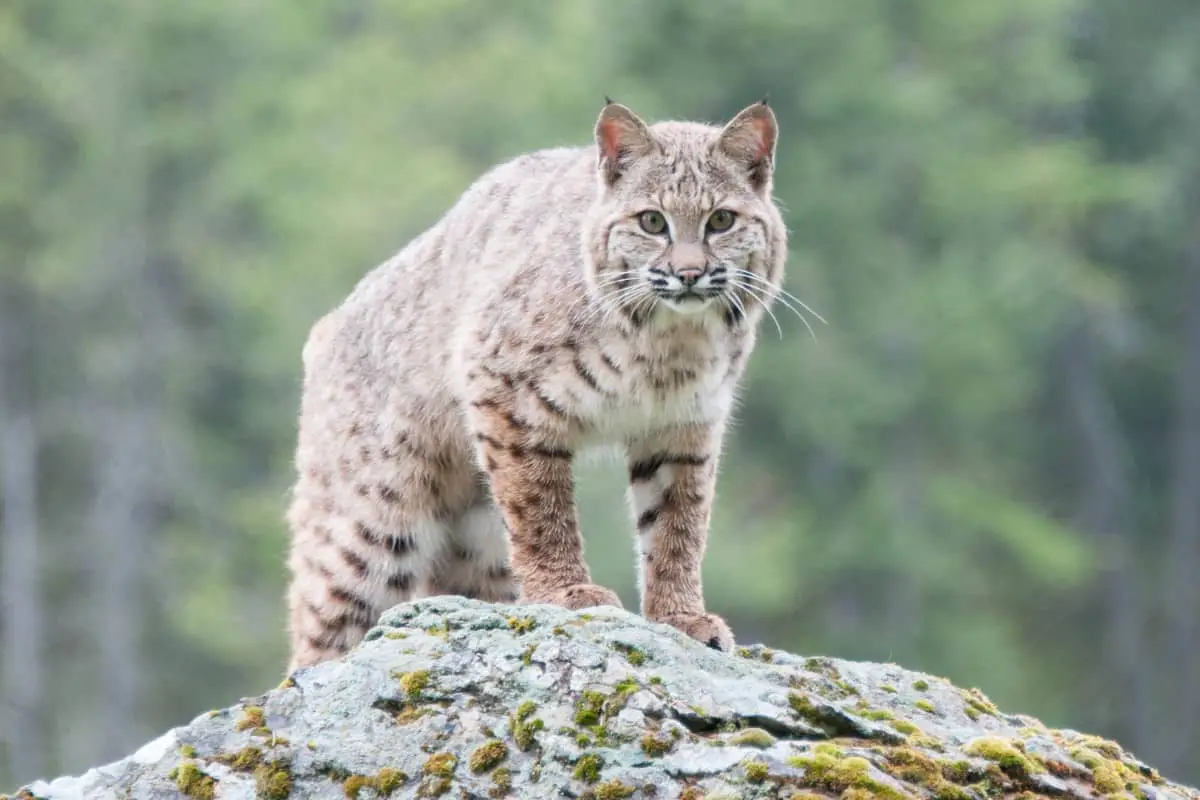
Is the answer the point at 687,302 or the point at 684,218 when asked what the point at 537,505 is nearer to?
the point at 687,302

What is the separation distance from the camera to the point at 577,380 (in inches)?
259

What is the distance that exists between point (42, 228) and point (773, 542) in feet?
35.8

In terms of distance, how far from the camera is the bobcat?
6500 millimetres

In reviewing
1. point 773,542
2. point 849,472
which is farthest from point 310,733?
point 849,472

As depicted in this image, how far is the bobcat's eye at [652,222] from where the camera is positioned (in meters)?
6.49

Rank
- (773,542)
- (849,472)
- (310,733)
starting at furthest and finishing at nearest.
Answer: (849,472)
(773,542)
(310,733)

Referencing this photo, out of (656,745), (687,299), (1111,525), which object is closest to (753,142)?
(687,299)

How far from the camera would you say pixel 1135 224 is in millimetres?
30453

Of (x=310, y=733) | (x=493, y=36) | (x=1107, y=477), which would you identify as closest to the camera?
(x=310, y=733)

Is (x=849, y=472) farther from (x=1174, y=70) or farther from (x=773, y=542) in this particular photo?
(x=1174, y=70)

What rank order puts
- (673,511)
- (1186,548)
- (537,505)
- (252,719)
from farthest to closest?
(1186,548)
(673,511)
(537,505)
(252,719)

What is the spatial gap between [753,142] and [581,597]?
5.09 ft

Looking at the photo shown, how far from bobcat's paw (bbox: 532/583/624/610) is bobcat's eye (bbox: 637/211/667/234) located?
1115 mm

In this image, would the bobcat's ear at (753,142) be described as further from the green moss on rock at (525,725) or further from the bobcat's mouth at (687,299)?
the green moss on rock at (525,725)
